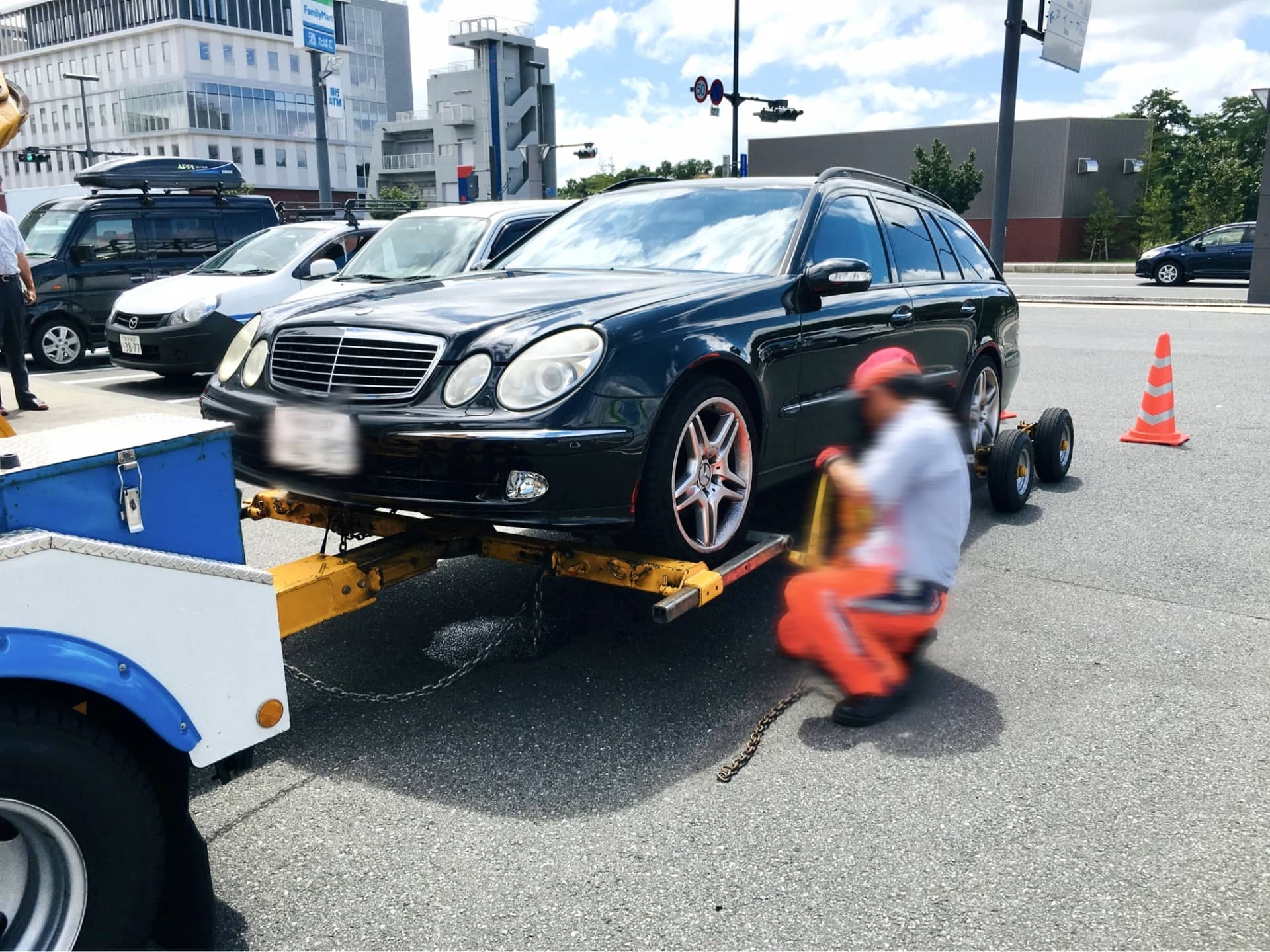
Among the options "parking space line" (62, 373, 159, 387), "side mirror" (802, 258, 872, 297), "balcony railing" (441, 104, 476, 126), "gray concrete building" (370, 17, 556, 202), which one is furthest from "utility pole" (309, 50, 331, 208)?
"balcony railing" (441, 104, 476, 126)

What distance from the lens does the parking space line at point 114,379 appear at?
1155cm

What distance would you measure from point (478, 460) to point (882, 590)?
1.47 metres

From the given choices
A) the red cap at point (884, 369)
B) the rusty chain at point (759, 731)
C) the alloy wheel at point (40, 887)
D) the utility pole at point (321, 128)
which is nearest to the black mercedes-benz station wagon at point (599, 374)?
the red cap at point (884, 369)

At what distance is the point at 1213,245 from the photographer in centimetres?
2658

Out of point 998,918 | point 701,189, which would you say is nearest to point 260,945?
point 998,918

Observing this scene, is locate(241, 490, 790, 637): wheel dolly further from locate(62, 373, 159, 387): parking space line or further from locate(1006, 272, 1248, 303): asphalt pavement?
locate(1006, 272, 1248, 303): asphalt pavement

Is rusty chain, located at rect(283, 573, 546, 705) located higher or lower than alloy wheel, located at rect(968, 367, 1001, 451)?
lower

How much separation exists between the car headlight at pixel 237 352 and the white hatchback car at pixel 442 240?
443 cm

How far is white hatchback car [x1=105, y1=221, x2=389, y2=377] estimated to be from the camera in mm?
10273

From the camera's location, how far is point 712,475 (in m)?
3.88

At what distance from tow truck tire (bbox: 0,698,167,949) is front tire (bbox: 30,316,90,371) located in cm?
1186

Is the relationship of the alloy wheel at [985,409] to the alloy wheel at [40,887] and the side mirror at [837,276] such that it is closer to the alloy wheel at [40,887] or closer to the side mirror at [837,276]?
the side mirror at [837,276]

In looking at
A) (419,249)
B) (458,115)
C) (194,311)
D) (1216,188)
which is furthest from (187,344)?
(458,115)

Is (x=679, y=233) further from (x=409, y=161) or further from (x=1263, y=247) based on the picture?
(x=409, y=161)
